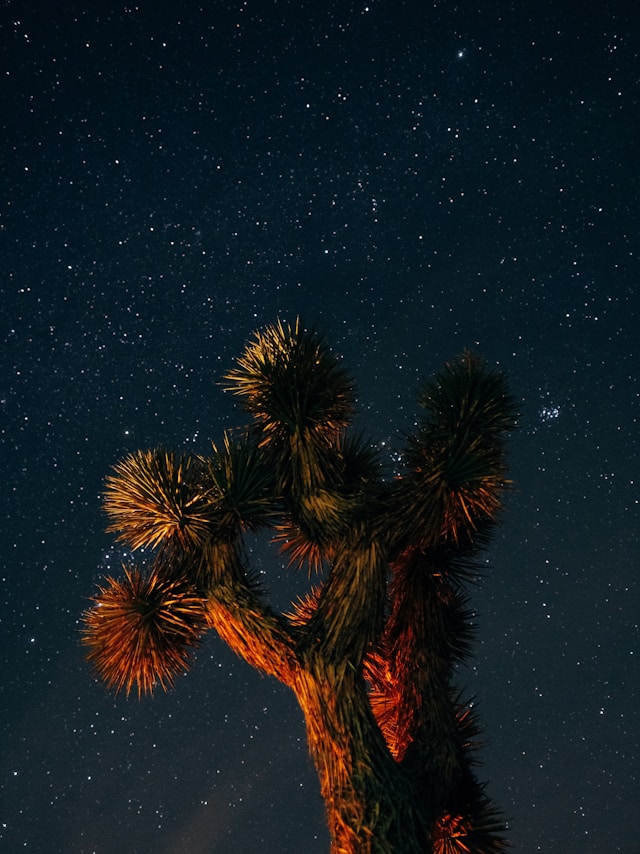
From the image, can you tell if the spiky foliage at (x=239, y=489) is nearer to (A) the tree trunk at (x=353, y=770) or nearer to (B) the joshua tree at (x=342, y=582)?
(B) the joshua tree at (x=342, y=582)

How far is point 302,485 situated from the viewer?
6340 millimetres

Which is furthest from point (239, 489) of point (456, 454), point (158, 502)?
point (456, 454)

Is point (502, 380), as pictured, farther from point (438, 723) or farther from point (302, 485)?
point (438, 723)

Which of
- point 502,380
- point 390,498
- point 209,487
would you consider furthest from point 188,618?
point 502,380

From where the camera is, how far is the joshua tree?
217 inches

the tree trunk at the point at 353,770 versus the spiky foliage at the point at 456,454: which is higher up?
the spiky foliage at the point at 456,454

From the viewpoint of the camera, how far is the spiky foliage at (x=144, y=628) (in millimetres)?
5828

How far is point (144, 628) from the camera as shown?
5.80 metres

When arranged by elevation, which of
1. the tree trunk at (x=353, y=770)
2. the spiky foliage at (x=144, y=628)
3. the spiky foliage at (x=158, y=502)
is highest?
the spiky foliage at (x=158, y=502)

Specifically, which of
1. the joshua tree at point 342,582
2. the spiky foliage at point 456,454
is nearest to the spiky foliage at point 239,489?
the joshua tree at point 342,582

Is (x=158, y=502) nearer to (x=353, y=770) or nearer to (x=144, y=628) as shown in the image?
(x=144, y=628)

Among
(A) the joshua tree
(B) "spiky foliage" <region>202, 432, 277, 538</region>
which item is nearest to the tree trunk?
(A) the joshua tree

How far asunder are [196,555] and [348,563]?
40.8 inches

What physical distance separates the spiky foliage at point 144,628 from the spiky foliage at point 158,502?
27cm
